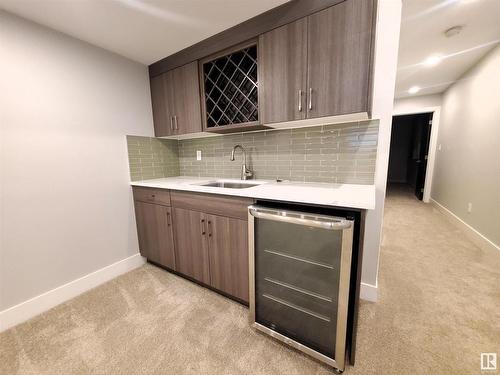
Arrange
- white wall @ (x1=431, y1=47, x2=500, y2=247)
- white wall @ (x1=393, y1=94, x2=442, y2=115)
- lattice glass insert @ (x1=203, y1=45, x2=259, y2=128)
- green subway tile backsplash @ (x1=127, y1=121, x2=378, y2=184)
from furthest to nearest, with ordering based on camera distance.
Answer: white wall @ (x1=393, y1=94, x2=442, y2=115) < white wall @ (x1=431, y1=47, x2=500, y2=247) < lattice glass insert @ (x1=203, y1=45, x2=259, y2=128) < green subway tile backsplash @ (x1=127, y1=121, x2=378, y2=184)

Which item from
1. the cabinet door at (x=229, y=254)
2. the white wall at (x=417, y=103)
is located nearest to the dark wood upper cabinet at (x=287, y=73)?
the cabinet door at (x=229, y=254)

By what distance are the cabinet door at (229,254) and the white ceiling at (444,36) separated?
228cm

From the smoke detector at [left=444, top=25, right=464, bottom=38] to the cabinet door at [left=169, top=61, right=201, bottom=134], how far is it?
2.54 m

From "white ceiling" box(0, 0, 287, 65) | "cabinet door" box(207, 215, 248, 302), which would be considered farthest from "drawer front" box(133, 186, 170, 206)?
"white ceiling" box(0, 0, 287, 65)

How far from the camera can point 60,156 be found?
5.41 ft

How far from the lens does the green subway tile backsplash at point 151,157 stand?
216 centimetres

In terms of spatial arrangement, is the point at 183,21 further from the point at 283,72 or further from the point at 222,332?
the point at 222,332

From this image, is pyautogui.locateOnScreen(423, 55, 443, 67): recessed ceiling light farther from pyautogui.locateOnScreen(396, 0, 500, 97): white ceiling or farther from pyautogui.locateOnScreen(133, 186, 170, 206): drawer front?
pyautogui.locateOnScreen(133, 186, 170, 206): drawer front

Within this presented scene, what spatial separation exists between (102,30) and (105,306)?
223 cm

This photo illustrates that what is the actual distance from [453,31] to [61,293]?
14.5 ft

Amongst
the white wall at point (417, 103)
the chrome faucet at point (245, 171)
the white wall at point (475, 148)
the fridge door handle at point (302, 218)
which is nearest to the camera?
the fridge door handle at point (302, 218)

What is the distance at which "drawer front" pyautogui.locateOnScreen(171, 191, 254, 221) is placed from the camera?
1413mm

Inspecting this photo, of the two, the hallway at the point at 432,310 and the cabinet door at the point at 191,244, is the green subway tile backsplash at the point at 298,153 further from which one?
the hallway at the point at 432,310

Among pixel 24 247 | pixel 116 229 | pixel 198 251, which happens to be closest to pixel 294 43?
pixel 198 251
